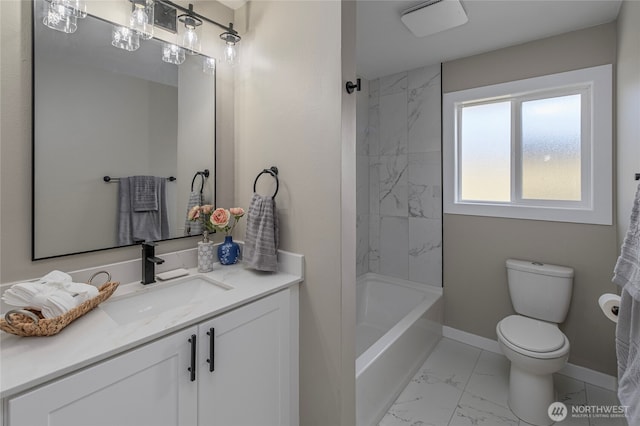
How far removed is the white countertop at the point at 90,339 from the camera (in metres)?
0.77

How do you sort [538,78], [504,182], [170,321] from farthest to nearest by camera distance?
[504,182] → [538,78] → [170,321]

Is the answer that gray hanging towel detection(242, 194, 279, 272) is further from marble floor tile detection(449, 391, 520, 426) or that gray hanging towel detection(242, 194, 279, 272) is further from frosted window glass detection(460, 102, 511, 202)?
frosted window glass detection(460, 102, 511, 202)

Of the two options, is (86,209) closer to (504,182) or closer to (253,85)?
(253,85)

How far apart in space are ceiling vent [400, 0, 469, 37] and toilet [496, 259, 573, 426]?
179 centimetres

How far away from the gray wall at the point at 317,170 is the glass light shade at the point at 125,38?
61 cm

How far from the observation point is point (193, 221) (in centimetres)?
167

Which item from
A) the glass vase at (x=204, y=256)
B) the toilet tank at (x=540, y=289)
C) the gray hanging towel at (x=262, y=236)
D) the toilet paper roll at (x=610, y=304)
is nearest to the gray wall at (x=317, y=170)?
the gray hanging towel at (x=262, y=236)

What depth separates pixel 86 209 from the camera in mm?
1305

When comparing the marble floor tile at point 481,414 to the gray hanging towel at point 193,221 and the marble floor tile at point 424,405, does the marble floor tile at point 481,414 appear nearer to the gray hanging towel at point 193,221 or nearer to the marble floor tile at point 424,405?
the marble floor tile at point 424,405

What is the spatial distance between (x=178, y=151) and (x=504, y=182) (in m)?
2.50

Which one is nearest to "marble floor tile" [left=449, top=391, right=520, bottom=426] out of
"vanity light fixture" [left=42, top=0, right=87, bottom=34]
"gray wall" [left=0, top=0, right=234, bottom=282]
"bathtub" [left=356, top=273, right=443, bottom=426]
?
"bathtub" [left=356, top=273, right=443, bottom=426]

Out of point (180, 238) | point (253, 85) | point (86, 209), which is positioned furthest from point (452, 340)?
point (86, 209)

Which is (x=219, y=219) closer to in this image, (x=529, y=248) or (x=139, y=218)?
(x=139, y=218)

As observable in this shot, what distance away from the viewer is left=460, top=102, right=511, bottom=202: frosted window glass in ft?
8.34
